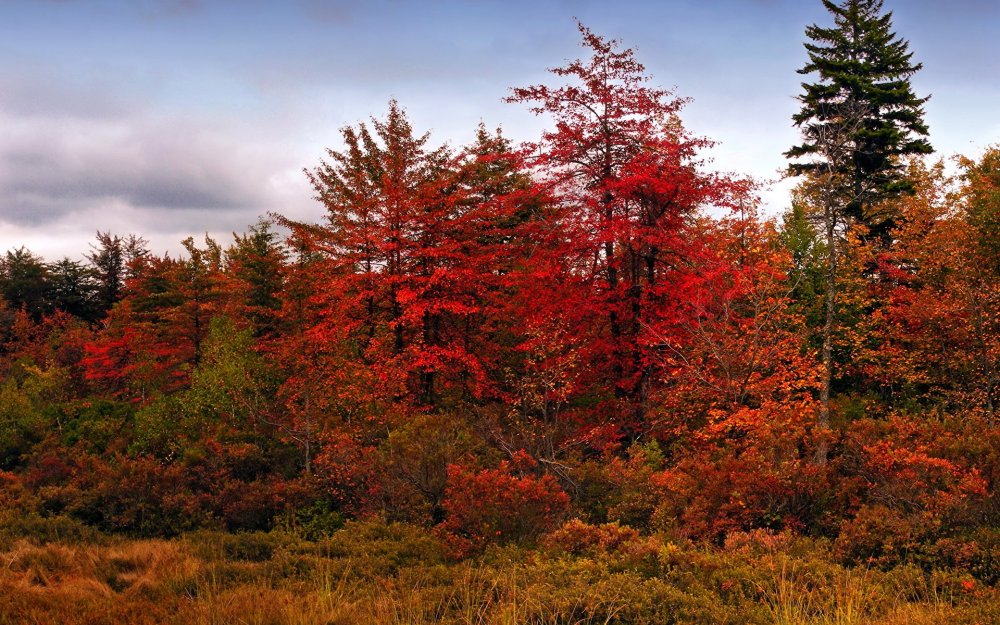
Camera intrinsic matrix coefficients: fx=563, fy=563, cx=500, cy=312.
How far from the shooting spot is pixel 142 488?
12055 millimetres

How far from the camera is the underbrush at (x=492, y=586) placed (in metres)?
5.29

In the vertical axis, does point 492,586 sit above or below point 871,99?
below

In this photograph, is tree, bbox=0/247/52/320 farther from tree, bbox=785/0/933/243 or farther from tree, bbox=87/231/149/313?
tree, bbox=785/0/933/243

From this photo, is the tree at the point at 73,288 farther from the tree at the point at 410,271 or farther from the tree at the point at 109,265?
the tree at the point at 410,271

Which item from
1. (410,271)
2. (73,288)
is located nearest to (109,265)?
(73,288)

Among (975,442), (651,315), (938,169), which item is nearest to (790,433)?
(975,442)

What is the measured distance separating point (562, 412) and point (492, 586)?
988cm

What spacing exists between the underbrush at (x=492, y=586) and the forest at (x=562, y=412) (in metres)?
0.05

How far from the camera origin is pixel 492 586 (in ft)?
21.1

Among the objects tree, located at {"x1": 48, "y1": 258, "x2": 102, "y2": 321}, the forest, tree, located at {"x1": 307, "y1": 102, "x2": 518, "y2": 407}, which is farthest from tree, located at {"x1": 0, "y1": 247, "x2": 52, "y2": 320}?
tree, located at {"x1": 307, "y1": 102, "x2": 518, "y2": 407}

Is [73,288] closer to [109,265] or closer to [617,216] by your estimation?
[109,265]

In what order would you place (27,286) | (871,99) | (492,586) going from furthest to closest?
(27,286) < (871,99) < (492,586)

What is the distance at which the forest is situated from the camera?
661 cm

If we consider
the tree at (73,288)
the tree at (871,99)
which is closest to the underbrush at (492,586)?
the tree at (871,99)
